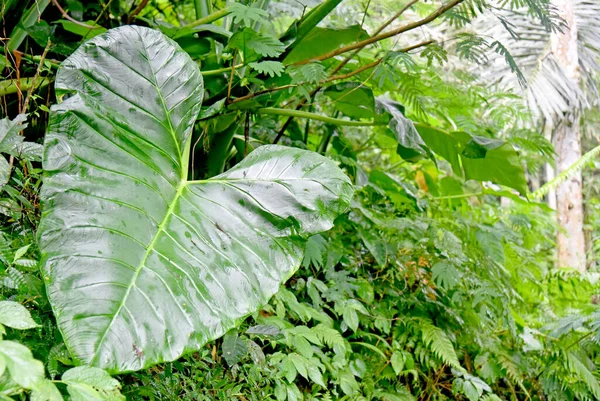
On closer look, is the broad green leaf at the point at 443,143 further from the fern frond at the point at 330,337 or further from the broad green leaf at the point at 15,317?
the broad green leaf at the point at 15,317

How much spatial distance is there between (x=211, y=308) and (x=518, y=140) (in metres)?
1.50

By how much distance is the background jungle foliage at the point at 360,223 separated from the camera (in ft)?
4.81

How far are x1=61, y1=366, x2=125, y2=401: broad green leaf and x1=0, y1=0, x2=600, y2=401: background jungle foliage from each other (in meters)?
0.40

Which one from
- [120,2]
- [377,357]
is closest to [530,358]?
[377,357]

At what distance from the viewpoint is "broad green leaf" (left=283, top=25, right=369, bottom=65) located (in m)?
1.89

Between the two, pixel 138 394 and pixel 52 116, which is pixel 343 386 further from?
pixel 52 116

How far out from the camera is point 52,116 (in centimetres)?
111

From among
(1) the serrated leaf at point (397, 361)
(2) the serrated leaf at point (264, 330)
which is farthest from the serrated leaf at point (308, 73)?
(1) the serrated leaf at point (397, 361)

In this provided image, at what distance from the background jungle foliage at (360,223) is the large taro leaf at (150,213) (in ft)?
0.57

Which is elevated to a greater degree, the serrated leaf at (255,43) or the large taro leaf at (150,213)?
the serrated leaf at (255,43)

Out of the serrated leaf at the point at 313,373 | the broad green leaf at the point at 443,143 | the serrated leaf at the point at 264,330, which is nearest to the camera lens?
the serrated leaf at the point at 264,330

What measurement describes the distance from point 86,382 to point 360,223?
1.54 meters

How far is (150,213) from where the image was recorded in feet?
3.57

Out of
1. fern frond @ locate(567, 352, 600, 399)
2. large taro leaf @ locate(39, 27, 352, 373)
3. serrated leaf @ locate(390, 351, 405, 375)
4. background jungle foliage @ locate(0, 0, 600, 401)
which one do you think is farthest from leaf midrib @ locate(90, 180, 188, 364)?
fern frond @ locate(567, 352, 600, 399)
